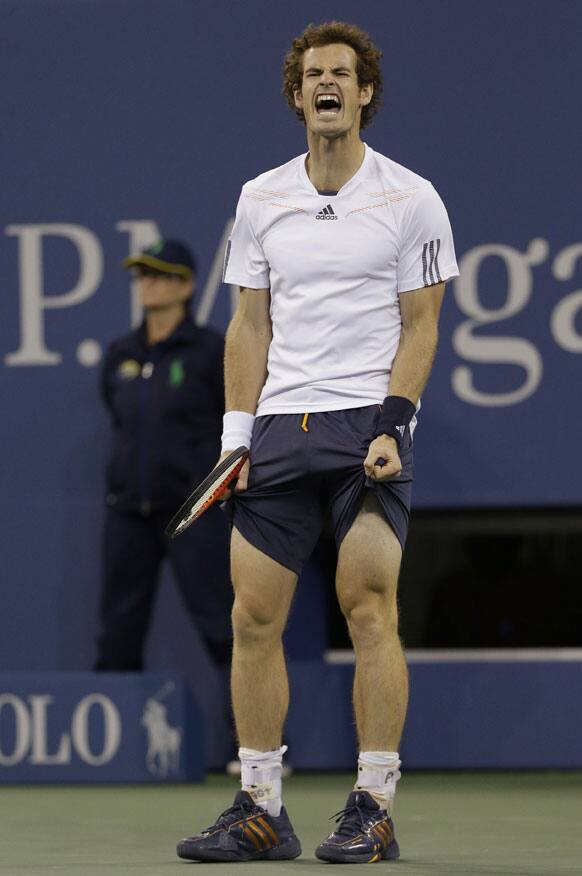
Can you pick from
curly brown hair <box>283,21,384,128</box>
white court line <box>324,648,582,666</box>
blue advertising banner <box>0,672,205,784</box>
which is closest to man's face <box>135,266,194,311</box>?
blue advertising banner <box>0,672,205,784</box>

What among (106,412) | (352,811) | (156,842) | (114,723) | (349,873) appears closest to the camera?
(349,873)

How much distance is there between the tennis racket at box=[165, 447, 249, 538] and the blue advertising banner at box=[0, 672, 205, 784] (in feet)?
7.75

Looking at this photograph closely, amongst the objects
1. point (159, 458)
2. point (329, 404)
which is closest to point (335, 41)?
point (329, 404)

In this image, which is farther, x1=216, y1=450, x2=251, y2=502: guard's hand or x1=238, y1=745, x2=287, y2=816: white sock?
x1=216, y1=450, x2=251, y2=502: guard's hand

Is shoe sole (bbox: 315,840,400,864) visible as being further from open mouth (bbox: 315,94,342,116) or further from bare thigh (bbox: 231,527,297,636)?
open mouth (bbox: 315,94,342,116)

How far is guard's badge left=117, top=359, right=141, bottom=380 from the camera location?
6395mm

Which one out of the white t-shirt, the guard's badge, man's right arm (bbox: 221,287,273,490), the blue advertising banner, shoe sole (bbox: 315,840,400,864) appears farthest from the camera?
the guard's badge

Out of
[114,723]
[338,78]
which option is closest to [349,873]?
[338,78]

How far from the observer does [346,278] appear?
12.8 ft

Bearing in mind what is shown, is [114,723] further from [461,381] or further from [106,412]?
[461,381]

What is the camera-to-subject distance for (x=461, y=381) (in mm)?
6426

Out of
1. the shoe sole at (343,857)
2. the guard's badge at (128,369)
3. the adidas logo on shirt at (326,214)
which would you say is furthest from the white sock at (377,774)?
the guard's badge at (128,369)

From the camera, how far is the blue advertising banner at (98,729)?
611 cm

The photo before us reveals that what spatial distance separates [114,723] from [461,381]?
1.78 m
